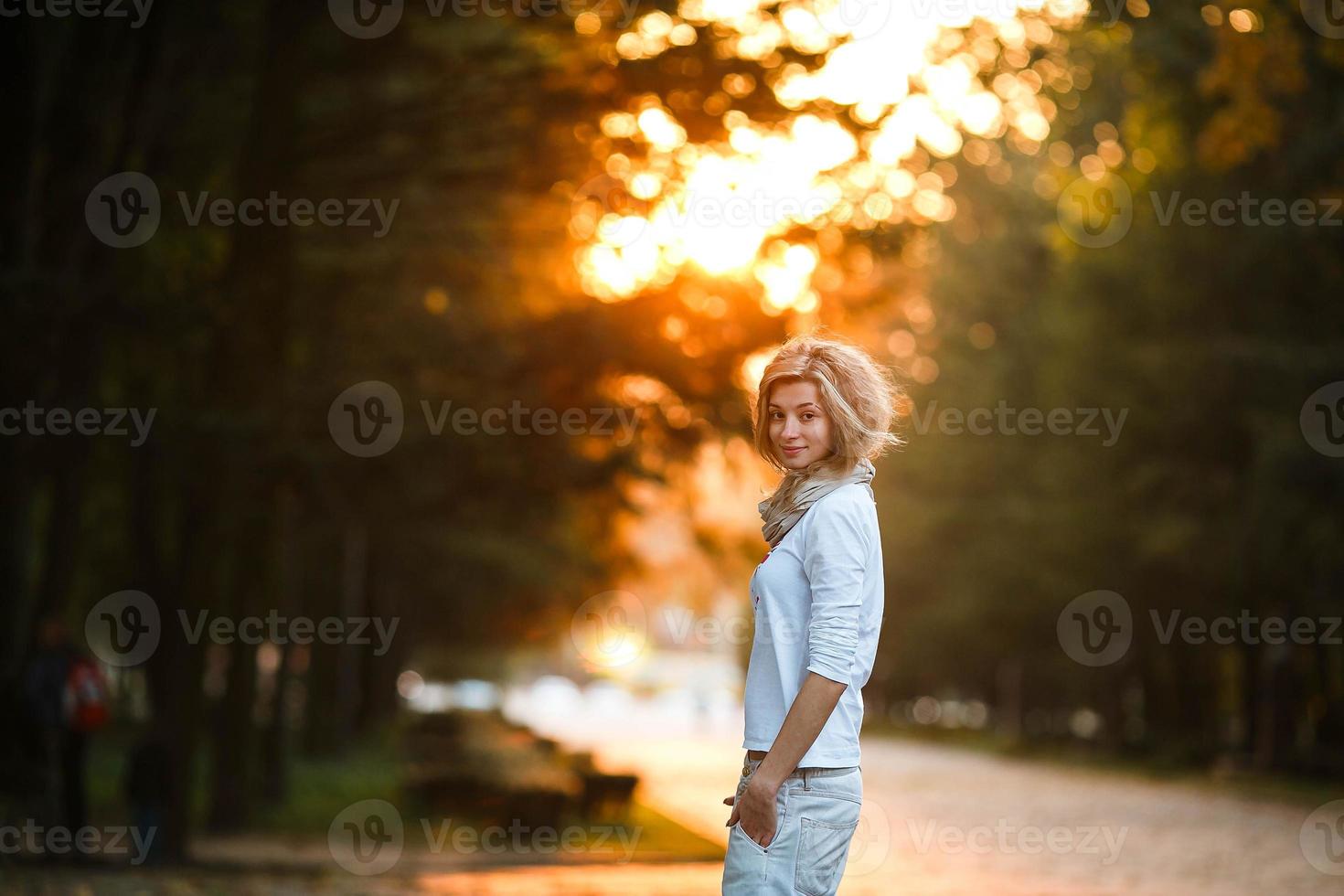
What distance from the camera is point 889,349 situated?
194 ft

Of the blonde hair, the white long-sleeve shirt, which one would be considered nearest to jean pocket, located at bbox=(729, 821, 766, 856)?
the white long-sleeve shirt

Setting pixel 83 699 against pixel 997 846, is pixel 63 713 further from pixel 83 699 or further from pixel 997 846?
pixel 997 846

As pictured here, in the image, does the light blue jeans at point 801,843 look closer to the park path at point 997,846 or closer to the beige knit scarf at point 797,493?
the beige knit scarf at point 797,493

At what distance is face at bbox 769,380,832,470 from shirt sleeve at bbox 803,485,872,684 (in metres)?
0.19

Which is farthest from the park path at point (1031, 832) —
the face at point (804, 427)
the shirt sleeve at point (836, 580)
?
the shirt sleeve at point (836, 580)

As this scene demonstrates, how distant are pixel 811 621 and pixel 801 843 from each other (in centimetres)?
52

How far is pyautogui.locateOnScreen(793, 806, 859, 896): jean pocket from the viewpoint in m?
4.08

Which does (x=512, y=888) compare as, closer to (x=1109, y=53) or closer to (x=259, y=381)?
(x=259, y=381)

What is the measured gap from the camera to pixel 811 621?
13.3 feet

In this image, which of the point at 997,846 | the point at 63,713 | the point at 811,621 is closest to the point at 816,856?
the point at 811,621

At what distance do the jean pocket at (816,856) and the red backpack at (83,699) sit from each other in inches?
527

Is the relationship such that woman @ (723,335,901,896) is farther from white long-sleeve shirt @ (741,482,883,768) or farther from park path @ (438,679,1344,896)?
park path @ (438,679,1344,896)

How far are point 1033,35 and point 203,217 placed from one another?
30.1 ft

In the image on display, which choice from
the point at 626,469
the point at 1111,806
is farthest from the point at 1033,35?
the point at 1111,806
